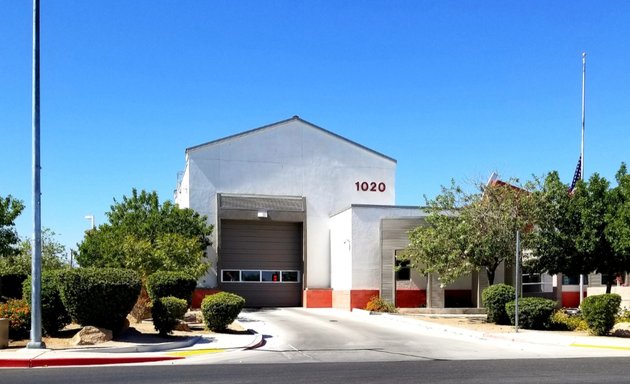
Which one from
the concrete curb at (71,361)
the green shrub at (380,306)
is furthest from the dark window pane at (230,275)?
the concrete curb at (71,361)

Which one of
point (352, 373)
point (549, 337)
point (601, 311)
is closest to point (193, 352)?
point (352, 373)

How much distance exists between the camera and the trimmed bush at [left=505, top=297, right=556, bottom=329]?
20641 millimetres

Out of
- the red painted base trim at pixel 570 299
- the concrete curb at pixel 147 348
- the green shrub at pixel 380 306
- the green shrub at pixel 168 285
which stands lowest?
the red painted base trim at pixel 570 299

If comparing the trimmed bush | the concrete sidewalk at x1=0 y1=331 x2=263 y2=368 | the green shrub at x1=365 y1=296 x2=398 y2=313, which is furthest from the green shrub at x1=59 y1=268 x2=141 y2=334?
the green shrub at x1=365 y1=296 x2=398 y2=313

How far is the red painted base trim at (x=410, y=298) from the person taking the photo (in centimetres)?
3070

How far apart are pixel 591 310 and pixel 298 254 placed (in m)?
19.3

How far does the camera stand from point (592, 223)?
2395 centimetres

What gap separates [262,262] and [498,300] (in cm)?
1621

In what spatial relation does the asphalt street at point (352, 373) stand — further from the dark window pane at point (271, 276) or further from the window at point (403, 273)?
the dark window pane at point (271, 276)

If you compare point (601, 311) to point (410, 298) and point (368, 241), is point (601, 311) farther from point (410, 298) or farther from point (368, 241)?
point (368, 241)

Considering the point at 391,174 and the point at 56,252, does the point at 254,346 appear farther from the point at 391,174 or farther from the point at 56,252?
the point at 56,252

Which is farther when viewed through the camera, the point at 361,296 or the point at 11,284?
the point at 361,296

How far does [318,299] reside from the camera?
3441cm

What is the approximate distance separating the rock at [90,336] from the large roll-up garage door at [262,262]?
731 inches
